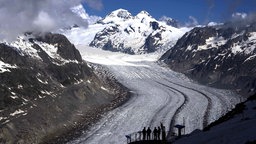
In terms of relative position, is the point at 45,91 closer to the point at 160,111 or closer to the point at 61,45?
the point at 160,111

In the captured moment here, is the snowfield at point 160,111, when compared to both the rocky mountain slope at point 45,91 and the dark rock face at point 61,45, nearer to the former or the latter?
the rocky mountain slope at point 45,91

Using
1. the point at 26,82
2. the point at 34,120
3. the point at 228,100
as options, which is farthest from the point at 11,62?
the point at 228,100

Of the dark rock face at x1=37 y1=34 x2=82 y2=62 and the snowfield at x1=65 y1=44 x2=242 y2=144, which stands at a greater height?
the dark rock face at x1=37 y1=34 x2=82 y2=62

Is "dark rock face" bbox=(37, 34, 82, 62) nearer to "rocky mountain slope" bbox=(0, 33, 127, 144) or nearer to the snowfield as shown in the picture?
"rocky mountain slope" bbox=(0, 33, 127, 144)

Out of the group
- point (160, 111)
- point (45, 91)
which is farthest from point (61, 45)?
point (160, 111)

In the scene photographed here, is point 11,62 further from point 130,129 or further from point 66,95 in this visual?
point 130,129

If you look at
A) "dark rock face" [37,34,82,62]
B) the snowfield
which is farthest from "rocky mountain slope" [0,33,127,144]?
the snowfield

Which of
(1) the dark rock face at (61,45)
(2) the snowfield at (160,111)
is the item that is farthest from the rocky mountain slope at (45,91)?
(2) the snowfield at (160,111)

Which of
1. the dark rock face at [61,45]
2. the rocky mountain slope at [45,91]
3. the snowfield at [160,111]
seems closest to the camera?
the snowfield at [160,111]
